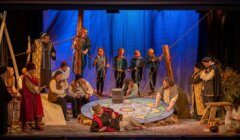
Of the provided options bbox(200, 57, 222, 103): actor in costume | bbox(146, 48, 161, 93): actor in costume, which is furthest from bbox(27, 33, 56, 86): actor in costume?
bbox(200, 57, 222, 103): actor in costume

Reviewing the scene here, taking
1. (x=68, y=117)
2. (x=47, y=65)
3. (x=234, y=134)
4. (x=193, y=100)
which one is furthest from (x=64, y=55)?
(x=234, y=134)

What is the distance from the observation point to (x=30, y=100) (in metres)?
9.67

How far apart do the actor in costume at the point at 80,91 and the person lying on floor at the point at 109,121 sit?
24.8 inches

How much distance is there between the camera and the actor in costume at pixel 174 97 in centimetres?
1026

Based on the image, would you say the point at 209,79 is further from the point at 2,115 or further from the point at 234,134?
the point at 2,115

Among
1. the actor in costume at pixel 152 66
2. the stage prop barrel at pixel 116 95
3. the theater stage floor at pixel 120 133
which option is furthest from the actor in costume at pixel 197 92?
the stage prop barrel at pixel 116 95

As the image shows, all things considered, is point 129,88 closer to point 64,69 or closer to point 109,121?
point 109,121

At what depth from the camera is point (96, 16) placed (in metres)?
10.4

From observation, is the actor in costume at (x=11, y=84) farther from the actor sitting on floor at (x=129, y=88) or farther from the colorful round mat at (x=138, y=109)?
the actor sitting on floor at (x=129, y=88)

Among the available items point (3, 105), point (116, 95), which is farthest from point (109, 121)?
point (3, 105)

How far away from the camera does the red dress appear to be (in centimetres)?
966

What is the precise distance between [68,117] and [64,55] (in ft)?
3.79

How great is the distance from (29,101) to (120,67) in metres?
1.87

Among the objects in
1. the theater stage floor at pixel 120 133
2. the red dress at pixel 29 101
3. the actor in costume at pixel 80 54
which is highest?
the actor in costume at pixel 80 54
